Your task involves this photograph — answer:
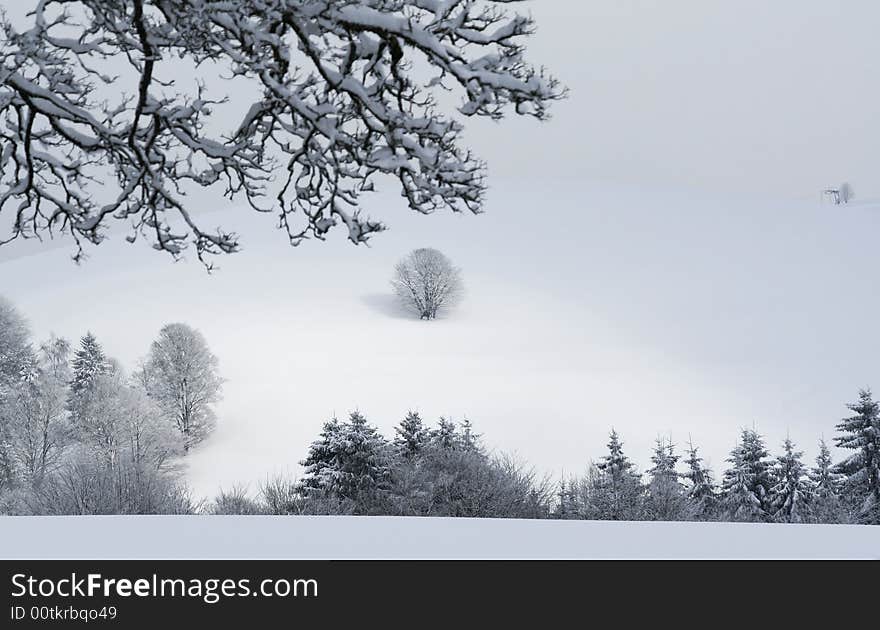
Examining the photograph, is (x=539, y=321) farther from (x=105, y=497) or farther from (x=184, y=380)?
(x=105, y=497)

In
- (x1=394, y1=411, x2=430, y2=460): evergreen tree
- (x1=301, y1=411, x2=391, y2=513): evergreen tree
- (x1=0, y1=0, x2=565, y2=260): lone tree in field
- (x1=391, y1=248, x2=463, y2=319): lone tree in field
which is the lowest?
(x1=301, y1=411, x2=391, y2=513): evergreen tree

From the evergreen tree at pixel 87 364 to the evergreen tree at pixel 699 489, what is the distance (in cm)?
2380

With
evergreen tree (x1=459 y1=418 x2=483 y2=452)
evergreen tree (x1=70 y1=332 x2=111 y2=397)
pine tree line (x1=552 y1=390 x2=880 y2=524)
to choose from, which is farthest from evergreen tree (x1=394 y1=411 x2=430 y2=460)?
evergreen tree (x1=70 y1=332 x2=111 y2=397)

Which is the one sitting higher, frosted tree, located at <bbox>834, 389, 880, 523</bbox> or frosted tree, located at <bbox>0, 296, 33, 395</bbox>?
frosted tree, located at <bbox>0, 296, 33, 395</bbox>

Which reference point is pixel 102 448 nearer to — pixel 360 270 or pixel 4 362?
pixel 4 362

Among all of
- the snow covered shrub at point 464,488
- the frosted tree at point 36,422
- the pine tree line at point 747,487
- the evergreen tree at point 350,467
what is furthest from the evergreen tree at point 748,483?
the frosted tree at point 36,422

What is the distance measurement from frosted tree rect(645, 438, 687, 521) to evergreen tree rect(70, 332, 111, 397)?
22606 millimetres

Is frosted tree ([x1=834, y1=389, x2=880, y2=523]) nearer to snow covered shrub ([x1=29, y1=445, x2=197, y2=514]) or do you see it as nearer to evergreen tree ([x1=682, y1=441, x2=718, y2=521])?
evergreen tree ([x1=682, y1=441, x2=718, y2=521])

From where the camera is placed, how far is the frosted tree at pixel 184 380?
34.2 meters

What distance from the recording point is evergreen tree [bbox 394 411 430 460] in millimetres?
26516

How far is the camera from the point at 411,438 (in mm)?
27031

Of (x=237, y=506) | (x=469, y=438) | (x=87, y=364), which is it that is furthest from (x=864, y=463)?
(x=87, y=364)
